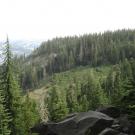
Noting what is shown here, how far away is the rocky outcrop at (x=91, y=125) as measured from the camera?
36.9m

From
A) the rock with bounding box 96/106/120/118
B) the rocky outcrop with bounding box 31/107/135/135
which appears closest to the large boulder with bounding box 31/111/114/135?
the rocky outcrop with bounding box 31/107/135/135

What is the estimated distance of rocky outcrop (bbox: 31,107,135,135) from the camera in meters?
36.9

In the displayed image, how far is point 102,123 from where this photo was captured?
3928 cm

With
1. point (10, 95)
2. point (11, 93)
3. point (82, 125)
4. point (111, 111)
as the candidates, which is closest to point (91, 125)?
point (82, 125)

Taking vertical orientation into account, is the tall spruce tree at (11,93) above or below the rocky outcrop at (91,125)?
above

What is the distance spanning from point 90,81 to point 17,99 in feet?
311

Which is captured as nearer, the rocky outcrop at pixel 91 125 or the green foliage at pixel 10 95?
the rocky outcrop at pixel 91 125

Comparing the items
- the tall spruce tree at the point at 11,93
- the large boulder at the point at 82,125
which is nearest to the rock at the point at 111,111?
the large boulder at the point at 82,125

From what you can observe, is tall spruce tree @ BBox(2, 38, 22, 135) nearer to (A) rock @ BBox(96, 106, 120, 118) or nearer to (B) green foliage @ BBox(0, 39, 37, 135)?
(B) green foliage @ BBox(0, 39, 37, 135)

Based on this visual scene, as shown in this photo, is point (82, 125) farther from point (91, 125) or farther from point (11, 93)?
point (11, 93)

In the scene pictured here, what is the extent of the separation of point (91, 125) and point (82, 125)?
1305 mm

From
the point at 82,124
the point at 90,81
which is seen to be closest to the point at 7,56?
the point at 82,124

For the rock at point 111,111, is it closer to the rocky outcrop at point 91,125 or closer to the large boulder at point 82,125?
the rocky outcrop at point 91,125

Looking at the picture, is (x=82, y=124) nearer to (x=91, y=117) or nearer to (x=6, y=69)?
(x=91, y=117)
